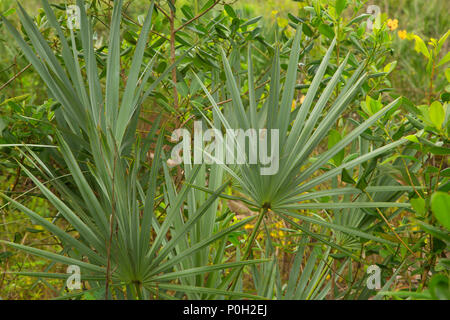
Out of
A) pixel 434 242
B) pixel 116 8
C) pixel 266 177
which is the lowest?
pixel 434 242

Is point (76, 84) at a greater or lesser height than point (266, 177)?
greater

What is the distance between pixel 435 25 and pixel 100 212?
3639 millimetres

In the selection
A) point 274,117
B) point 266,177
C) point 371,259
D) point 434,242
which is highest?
point 274,117

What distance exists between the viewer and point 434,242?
2.96 ft

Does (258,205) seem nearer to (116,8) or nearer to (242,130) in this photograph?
(242,130)

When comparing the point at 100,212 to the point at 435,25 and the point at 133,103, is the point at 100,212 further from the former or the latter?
the point at 435,25

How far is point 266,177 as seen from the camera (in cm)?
87

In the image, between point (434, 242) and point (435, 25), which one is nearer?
point (434, 242)

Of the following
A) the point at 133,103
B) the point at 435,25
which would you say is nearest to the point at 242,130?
the point at 133,103
